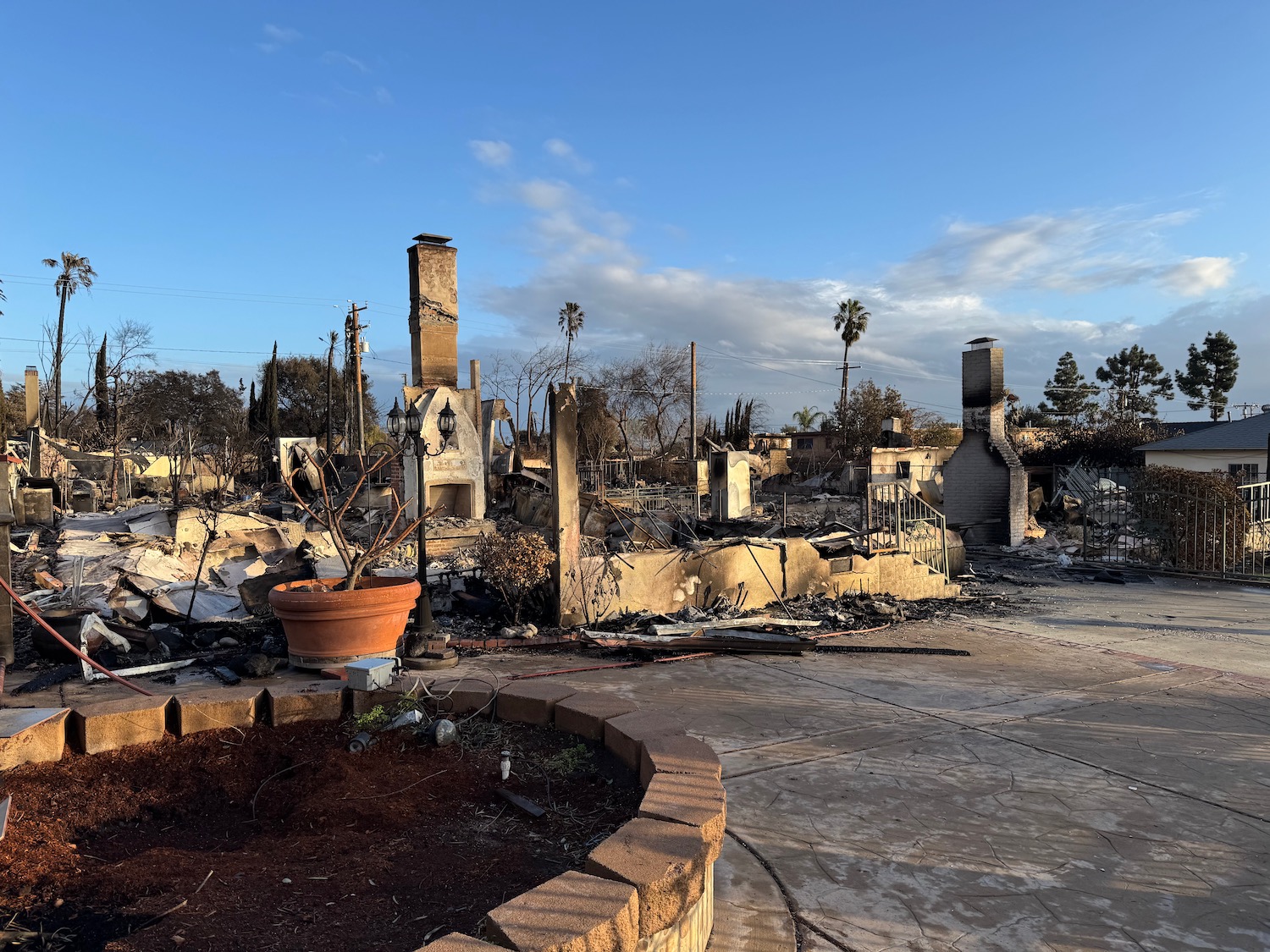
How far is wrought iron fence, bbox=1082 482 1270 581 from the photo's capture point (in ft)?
42.8

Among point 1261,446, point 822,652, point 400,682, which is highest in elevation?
point 1261,446

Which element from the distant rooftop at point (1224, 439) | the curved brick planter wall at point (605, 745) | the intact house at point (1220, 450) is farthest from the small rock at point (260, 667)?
the distant rooftop at point (1224, 439)

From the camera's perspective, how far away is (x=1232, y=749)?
4.78m

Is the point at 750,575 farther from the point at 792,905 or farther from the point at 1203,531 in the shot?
the point at 1203,531

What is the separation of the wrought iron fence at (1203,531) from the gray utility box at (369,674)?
13.4 m

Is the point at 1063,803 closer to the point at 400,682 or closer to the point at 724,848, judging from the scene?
the point at 724,848

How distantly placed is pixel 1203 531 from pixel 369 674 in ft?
45.9

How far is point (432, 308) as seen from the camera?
13.8 meters

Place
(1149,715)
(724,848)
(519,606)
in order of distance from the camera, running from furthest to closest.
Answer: (519,606), (1149,715), (724,848)

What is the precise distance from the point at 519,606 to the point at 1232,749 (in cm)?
623

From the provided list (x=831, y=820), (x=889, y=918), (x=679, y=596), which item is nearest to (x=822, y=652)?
(x=679, y=596)

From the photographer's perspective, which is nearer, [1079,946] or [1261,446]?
[1079,946]

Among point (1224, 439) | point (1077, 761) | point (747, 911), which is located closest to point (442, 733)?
point (747, 911)

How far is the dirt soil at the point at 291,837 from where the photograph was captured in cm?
247
